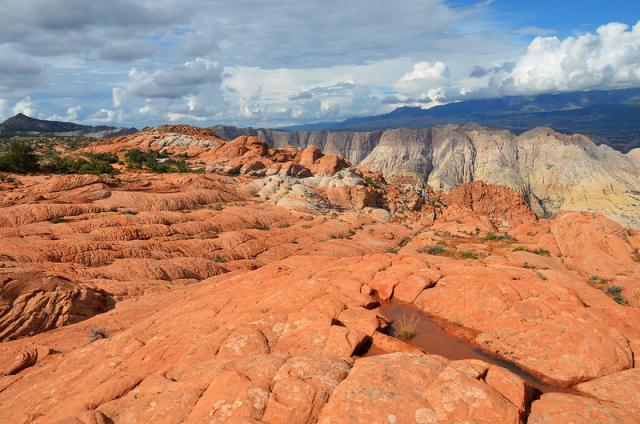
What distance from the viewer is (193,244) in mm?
27547

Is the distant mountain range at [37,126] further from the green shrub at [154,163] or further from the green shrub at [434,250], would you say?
the green shrub at [434,250]

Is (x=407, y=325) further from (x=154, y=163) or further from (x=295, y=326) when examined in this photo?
(x=154, y=163)

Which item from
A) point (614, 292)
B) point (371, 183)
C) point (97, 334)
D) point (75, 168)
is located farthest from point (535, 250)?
point (75, 168)

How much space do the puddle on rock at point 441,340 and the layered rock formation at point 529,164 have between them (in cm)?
10587

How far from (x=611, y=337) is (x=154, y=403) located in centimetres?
937

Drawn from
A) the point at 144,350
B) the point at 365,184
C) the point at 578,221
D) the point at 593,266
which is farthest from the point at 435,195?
the point at 144,350

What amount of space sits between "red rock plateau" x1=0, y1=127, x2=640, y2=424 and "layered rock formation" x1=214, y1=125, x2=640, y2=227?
330 ft

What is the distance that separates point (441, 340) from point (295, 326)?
3.65 meters

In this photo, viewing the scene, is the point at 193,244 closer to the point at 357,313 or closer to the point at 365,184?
the point at 357,313

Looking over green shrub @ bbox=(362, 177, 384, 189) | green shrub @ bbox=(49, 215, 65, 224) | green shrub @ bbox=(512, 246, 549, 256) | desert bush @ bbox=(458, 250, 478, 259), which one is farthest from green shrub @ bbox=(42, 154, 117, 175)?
green shrub @ bbox=(512, 246, 549, 256)

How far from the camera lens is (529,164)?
140875 millimetres

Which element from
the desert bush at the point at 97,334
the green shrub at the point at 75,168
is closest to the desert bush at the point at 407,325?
the desert bush at the point at 97,334

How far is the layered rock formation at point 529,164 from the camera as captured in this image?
387ft

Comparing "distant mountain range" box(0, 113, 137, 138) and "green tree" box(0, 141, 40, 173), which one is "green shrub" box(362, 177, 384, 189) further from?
"distant mountain range" box(0, 113, 137, 138)
